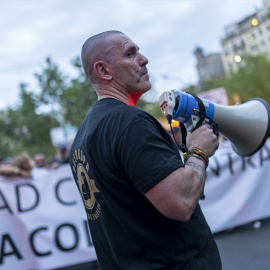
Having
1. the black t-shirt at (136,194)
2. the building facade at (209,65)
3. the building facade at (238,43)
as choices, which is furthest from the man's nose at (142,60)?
the building facade at (209,65)

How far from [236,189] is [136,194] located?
485 centimetres

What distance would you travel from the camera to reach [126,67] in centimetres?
182

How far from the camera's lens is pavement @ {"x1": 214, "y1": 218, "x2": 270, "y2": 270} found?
4570 mm

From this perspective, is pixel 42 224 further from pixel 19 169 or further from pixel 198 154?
pixel 198 154

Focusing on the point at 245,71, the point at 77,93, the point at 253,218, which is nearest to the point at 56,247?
the point at 253,218

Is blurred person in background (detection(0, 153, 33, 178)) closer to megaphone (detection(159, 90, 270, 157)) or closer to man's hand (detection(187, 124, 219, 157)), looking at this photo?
megaphone (detection(159, 90, 270, 157))

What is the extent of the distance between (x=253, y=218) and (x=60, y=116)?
24.7 meters

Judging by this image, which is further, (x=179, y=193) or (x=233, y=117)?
(x=233, y=117)

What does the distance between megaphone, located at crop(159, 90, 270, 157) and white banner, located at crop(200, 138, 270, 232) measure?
4.01m

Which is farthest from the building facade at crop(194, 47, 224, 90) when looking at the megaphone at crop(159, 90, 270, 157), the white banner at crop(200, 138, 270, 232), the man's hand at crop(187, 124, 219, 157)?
the man's hand at crop(187, 124, 219, 157)

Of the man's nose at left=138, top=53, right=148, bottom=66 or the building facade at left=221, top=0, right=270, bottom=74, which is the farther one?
the building facade at left=221, top=0, right=270, bottom=74

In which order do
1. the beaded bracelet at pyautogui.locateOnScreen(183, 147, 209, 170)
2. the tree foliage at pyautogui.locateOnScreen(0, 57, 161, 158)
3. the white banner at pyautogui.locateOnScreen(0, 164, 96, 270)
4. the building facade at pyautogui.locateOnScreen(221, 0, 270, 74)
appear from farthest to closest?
the building facade at pyautogui.locateOnScreen(221, 0, 270, 74) < the tree foliage at pyautogui.locateOnScreen(0, 57, 161, 158) < the white banner at pyautogui.locateOnScreen(0, 164, 96, 270) < the beaded bracelet at pyautogui.locateOnScreen(183, 147, 209, 170)

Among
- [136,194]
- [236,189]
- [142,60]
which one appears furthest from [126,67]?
[236,189]

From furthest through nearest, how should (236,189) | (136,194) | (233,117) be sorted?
(236,189) → (233,117) → (136,194)
